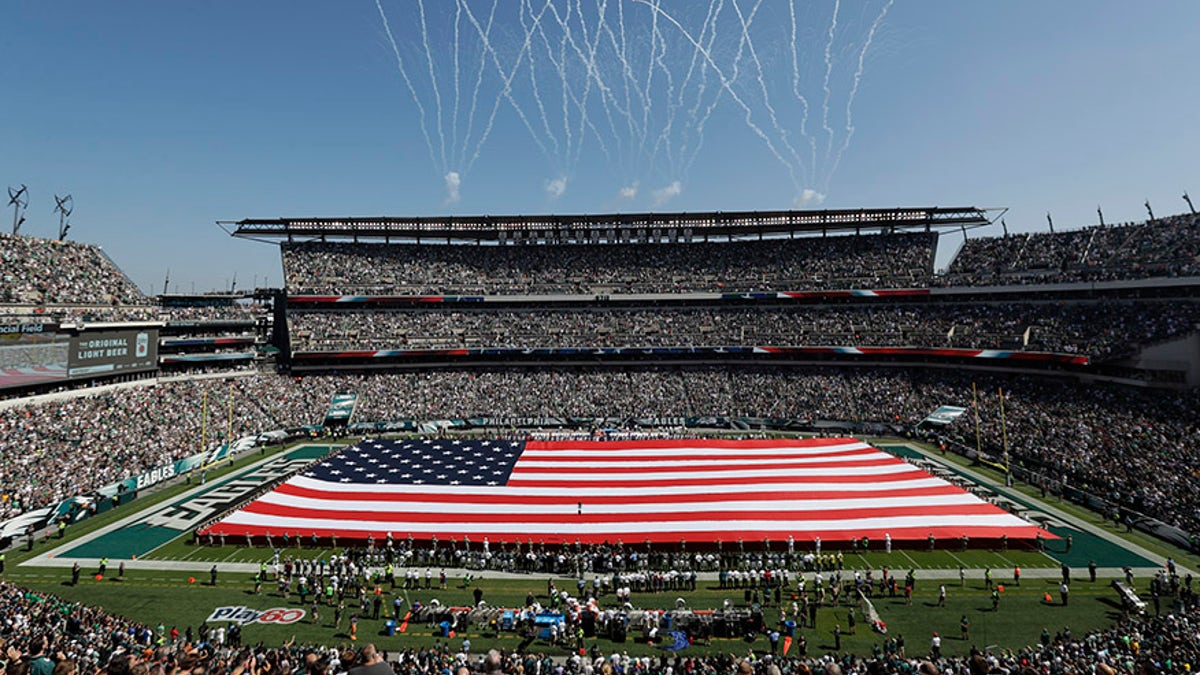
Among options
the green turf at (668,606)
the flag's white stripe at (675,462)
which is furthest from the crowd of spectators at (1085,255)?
the green turf at (668,606)

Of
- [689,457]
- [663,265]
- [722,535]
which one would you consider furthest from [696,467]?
[663,265]

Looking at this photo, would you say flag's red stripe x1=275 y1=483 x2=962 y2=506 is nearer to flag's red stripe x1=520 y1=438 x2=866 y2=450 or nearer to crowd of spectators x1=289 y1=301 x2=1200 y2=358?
flag's red stripe x1=520 y1=438 x2=866 y2=450

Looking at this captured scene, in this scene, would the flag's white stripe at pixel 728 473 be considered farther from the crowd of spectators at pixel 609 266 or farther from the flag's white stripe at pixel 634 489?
the crowd of spectators at pixel 609 266

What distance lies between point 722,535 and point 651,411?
2575cm

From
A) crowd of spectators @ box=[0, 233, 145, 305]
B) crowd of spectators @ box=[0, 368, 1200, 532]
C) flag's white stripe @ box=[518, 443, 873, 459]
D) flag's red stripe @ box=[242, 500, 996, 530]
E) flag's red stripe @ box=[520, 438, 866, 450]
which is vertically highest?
crowd of spectators @ box=[0, 233, 145, 305]

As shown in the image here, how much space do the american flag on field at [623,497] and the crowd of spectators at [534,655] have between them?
7737mm

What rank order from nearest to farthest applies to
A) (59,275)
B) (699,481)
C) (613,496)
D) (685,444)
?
(613,496), (699,481), (685,444), (59,275)

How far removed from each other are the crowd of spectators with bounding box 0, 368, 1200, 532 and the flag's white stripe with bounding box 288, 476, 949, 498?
31.0ft

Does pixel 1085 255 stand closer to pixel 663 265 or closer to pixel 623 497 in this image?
pixel 663 265

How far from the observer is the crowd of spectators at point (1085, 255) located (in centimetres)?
3997

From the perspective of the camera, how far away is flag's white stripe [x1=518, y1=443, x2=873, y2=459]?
36062mm

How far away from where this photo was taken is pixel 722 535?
24.1 metres

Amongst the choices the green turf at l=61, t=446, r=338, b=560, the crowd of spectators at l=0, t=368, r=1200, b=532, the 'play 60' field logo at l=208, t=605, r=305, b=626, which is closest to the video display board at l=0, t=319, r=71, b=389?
the crowd of spectators at l=0, t=368, r=1200, b=532

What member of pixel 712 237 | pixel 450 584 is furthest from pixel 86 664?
pixel 712 237
